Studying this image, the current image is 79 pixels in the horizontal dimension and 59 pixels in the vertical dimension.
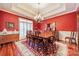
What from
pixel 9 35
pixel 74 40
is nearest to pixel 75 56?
pixel 74 40

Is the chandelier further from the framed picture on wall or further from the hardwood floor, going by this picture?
the hardwood floor

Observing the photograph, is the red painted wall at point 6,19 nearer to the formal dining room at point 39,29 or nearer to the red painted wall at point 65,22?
the formal dining room at point 39,29

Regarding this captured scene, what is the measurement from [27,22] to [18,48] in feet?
1.79

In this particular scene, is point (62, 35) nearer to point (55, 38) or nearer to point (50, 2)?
point (55, 38)

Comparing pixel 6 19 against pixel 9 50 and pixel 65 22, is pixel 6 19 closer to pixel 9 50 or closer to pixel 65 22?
pixel 9 50

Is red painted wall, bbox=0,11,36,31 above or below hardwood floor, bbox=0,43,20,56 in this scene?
above

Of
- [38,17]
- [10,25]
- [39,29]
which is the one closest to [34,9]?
[38,17]

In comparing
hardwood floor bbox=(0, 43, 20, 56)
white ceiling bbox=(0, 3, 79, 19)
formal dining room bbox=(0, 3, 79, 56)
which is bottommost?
hardwood floor bbox=(0, 43, 20, 56)

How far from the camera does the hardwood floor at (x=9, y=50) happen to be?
8.51 feet

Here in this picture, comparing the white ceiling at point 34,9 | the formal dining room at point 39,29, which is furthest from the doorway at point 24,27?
the white ceiling at point 34,9

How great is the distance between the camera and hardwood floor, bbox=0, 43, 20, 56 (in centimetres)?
259

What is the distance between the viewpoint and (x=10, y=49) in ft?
8.55

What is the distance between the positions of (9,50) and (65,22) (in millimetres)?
1228

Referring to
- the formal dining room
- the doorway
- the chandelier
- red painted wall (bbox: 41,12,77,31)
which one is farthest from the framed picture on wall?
red painted wall (bbox: 41,12,77,31)
